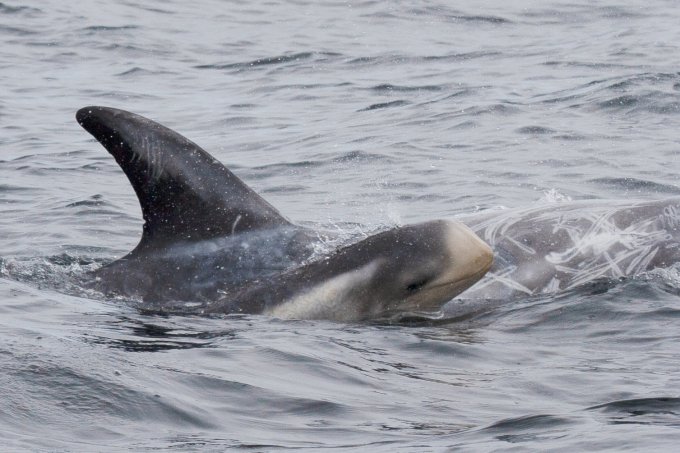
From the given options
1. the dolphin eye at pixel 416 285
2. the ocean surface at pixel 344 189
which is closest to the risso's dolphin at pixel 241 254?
the dolphin eye at pixel 416 285

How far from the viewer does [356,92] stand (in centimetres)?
2108

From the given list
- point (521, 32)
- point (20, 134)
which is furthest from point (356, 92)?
point (521, 32)

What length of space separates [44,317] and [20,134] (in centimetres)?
1029

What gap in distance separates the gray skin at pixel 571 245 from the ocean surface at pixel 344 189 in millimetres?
171

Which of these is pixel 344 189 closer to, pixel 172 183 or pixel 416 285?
pixel 172 183

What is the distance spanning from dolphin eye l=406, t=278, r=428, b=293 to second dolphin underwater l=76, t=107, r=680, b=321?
1 cm

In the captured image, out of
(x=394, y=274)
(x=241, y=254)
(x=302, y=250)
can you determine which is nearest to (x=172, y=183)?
(x=241, y=254)

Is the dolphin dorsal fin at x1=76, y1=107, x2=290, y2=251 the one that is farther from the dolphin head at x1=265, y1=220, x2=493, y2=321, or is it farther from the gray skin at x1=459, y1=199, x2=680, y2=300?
the gray skin at x1=459, y1=199, x2=680, y2=300

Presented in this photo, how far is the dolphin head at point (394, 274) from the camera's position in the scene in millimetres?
8297

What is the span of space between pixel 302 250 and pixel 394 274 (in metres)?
1.10

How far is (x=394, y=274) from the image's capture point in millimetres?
8438

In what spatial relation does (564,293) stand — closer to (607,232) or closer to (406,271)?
(607,232)

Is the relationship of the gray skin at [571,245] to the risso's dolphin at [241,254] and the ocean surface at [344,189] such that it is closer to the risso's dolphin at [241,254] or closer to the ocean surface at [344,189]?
the ocean surface at [344,189]

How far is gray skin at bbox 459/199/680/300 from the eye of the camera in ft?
30.5
